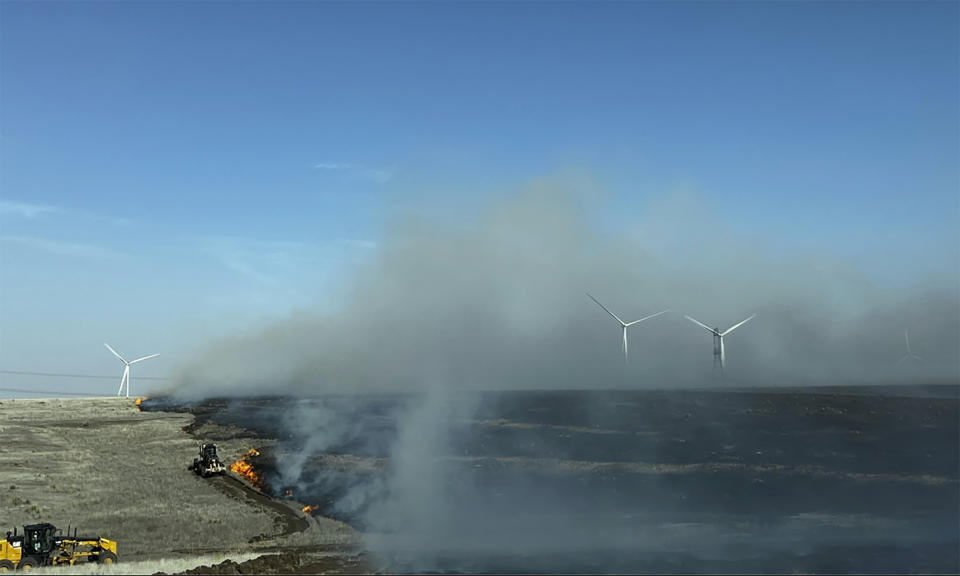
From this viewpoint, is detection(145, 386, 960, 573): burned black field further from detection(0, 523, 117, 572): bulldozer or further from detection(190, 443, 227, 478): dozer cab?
detection(0, 523, 117, 572): bulldozer

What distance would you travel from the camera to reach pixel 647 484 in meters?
73.4

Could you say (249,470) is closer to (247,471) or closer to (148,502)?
(247,471)

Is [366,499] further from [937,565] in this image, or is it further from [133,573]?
[937,565]

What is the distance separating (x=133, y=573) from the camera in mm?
43469

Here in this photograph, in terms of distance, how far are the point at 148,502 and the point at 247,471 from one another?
16.9 metres

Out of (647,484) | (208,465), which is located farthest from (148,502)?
(647,484)

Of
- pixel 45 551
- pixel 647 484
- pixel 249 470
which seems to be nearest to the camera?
pixel 45 551

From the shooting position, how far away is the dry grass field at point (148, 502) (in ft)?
184

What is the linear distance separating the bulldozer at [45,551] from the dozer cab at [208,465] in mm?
36609

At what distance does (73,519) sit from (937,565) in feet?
219

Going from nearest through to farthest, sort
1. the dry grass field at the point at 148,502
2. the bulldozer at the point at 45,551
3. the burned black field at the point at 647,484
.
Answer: the bulldozer at the point at 45,551, the burned black field at the point at 647,484, the dry grass field at the point at 148,502

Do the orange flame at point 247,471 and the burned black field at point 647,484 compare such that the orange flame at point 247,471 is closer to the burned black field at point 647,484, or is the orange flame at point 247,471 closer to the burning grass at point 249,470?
the burning grass at point 249,470

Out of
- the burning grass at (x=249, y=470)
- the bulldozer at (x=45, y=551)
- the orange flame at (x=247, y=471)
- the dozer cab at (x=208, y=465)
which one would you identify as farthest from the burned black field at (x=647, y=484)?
the bulldozer at (x=45, y=551)

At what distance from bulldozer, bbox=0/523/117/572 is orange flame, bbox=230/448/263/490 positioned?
105 ft
